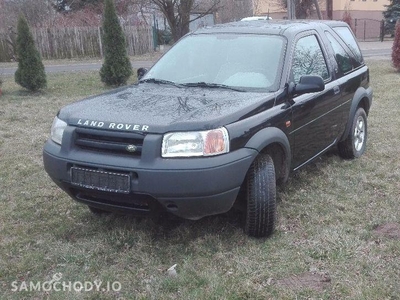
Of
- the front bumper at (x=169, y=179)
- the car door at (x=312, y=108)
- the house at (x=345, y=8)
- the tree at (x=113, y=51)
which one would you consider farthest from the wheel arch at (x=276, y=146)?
the house at (x=345, y=8)

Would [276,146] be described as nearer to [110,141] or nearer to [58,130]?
[110,141]

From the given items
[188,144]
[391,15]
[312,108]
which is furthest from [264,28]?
[391,15]

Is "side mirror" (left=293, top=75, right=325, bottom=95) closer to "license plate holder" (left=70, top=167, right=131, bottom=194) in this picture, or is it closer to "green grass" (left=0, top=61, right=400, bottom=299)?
"green grass" (left=0, top=61, right=400, bottom=299)

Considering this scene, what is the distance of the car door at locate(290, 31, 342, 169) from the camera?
4.62m

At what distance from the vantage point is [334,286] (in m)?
3.33

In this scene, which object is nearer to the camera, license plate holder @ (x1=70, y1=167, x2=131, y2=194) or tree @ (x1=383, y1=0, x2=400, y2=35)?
license plate holder @ (x1=70, y1=167, x2=131, y2=194)

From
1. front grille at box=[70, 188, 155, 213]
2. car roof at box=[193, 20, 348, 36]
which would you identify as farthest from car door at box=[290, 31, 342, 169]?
front grille at box=[70, 188, 155, 213]

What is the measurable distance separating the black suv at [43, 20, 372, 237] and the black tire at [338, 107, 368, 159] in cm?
80

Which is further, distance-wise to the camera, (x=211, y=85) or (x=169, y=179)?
(x=211, y=85)

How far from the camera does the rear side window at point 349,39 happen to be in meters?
6.11

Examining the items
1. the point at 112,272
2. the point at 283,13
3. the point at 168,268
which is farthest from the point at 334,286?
the point at 283,13

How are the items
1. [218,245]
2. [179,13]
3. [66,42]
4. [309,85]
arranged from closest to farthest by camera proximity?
1. [218,245]
2. [309,85]
3. [179,13]
4. [66,42]

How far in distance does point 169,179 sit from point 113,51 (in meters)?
10.8

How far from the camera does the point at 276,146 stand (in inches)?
167
